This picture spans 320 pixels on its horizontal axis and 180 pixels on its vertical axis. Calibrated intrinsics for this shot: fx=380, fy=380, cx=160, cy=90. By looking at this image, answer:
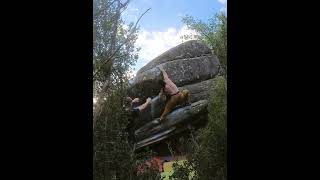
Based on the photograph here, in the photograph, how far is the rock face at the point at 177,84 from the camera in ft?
10.4

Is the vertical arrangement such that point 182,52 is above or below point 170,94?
above

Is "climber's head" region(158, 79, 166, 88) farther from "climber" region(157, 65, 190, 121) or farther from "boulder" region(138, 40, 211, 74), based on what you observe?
"boulder" region(138, 40, 211, 74)

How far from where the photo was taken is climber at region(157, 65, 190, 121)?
322cm

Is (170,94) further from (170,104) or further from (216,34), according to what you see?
(216,34)

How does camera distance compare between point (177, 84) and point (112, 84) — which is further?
point (177, 84)

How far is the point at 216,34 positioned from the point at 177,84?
0.57m

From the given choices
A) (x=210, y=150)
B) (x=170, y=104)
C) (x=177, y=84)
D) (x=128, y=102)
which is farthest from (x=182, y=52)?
(x=210, y=150)

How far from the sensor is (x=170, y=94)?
3229 mm

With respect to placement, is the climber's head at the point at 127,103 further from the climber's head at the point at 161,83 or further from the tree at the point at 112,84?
the climber's head at the point at 161,83

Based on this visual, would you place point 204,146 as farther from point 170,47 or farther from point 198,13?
point 198,13

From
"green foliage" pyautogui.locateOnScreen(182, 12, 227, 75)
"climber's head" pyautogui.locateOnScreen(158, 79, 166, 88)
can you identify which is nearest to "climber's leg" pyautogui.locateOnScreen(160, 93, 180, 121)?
"climber's head" pyautogui.locateOnScreen(158, 79, 166, 88)
